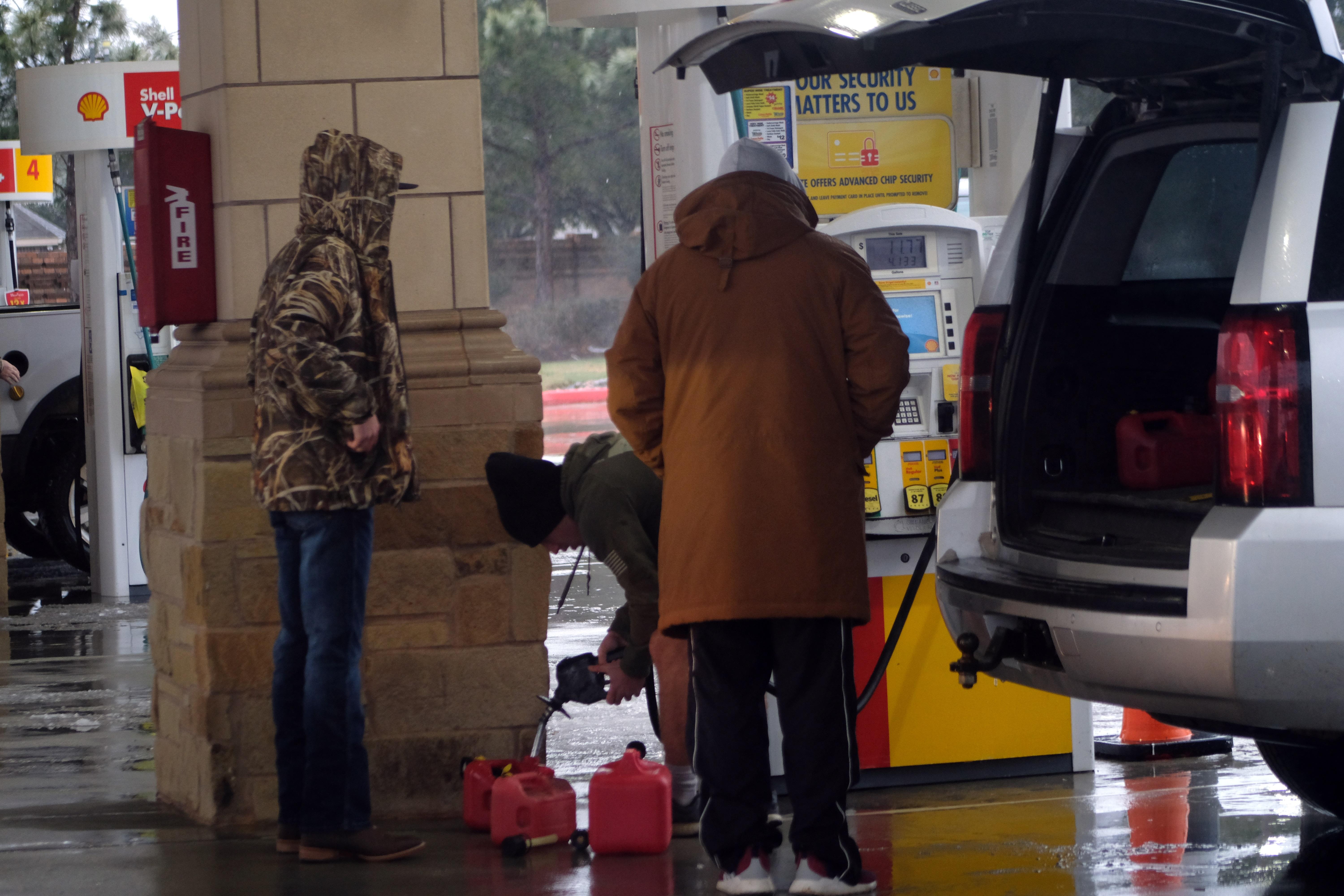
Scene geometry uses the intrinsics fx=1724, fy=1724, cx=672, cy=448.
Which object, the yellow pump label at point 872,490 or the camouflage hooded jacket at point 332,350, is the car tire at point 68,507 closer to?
the camouflage hooded jacket at point 332,350

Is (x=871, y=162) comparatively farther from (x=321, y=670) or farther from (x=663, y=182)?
(x=321, y=670)

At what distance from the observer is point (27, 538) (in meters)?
12.9

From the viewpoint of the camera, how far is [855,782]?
434 centimetres

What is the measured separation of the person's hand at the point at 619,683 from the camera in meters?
5.14

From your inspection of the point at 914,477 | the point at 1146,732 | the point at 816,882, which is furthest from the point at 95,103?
the point at 816,882

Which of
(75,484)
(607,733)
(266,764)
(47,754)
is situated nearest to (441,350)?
(266,764)

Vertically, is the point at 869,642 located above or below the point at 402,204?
below

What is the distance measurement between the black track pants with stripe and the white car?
0.37 meters

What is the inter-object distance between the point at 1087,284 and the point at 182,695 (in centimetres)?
312

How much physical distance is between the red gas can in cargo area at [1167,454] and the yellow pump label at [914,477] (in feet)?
3.08

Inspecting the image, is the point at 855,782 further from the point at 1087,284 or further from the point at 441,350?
the point at 441,350

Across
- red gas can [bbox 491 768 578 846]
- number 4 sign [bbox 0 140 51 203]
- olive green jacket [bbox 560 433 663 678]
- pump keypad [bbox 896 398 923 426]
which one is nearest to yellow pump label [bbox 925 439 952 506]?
pump keypad [bbox 896 398 923 426]

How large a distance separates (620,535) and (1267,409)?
1.94m

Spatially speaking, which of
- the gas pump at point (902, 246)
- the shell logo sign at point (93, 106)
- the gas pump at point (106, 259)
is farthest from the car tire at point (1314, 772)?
the shell logo sign at point (93, 106)
